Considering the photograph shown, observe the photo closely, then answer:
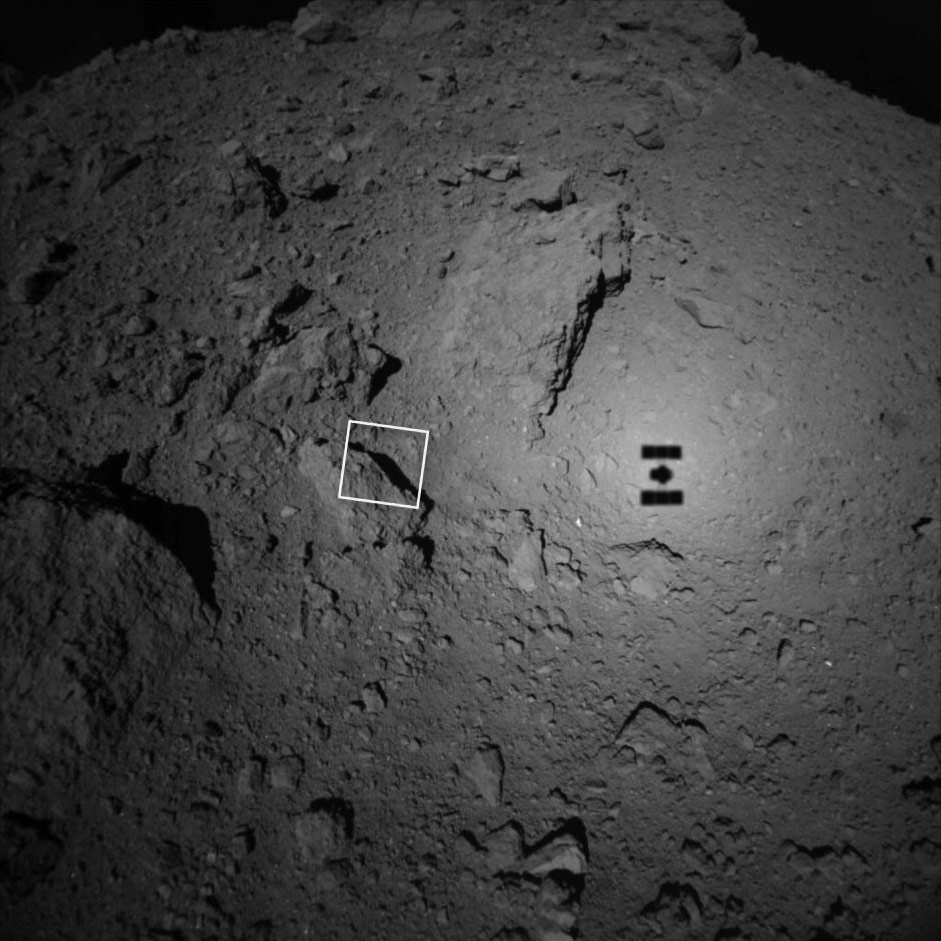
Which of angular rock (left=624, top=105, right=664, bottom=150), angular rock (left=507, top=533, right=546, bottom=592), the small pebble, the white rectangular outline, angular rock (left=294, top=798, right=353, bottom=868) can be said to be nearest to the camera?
angular rock (left=294, top=798, right=353, bottom=868)

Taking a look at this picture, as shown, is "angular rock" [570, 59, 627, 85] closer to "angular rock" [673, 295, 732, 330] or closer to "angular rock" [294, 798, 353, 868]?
"angular rock" [673, 295, 732, 330]

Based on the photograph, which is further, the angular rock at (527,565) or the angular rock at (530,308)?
the angular rock at (530,308)

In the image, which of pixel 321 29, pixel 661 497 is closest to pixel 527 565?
pixel 661 497

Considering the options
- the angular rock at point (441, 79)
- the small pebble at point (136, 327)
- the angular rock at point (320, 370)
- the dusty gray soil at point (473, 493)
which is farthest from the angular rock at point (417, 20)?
the small pebble at point (136, 327)

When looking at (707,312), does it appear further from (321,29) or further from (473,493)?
(321,29)

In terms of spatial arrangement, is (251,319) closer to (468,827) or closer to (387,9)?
(468,827)

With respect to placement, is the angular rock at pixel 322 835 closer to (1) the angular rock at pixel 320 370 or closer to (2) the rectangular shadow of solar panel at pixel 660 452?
(1) the angular rock at pixel 320 370

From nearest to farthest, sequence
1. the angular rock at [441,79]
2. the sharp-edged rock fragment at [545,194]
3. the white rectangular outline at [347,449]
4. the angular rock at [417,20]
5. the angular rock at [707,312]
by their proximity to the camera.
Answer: the white rectangular outline at [347,449] → the angular rock at [707,312] → the sharp-edged rock fragment at [545,194] → the angular rock at [441,79] → the angular rock at [417,20]

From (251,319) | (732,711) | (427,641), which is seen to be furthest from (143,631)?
(732,711)

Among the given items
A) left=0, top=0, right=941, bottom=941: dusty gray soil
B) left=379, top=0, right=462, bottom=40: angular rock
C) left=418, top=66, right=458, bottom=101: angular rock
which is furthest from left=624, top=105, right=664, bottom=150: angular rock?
left=379, top=0, right=462, bottom=40: angular rock
